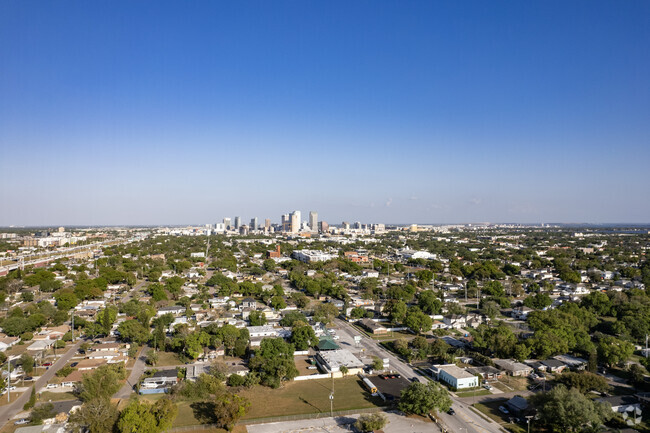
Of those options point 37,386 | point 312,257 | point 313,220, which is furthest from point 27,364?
point 313,220

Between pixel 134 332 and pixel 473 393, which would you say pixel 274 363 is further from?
pixel 134 332

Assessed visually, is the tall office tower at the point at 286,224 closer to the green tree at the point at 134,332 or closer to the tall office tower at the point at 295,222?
the tall office tower at the point at 295,222

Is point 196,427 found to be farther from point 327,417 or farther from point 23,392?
point 23,392

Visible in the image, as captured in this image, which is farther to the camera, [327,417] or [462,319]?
[462,319]

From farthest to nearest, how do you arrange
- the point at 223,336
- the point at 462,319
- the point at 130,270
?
the point at 130,270 → the point at 462,319 → the point at 223,336

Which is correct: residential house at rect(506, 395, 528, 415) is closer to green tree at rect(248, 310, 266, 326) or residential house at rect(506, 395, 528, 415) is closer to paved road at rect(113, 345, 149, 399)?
paved road at rect(113, 345, 149, 399)

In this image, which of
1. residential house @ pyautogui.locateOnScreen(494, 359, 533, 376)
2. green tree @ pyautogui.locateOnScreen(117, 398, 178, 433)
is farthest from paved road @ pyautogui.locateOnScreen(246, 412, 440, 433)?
residential house @ pyautogui.locateOnScreen(494, 359, 533, 376)

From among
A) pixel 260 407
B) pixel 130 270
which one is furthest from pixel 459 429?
pixel 130 270
